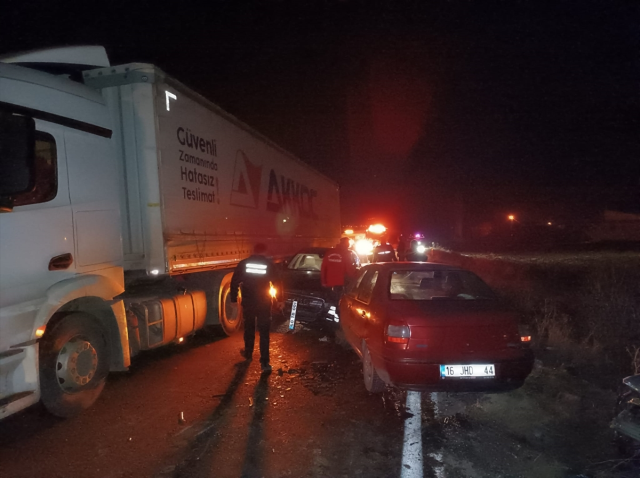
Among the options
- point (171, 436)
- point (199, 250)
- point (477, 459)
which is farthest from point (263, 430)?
point (199, 250)

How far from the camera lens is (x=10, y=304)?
162 inches

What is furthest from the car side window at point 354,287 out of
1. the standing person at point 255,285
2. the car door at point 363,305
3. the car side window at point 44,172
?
the car side window at point 44,172

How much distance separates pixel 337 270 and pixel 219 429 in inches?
186

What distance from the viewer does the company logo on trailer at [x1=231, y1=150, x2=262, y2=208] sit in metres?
8.75

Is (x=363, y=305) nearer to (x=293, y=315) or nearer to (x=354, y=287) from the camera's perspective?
(x=354, y=287)

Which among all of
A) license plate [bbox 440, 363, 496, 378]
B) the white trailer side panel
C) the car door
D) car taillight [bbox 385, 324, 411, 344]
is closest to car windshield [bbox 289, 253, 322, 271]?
the white trailer side panel

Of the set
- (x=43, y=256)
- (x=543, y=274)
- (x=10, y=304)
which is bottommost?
(x=543, y=274)

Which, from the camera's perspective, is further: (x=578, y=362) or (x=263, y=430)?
(x=578, y=362)

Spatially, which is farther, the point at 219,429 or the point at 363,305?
the point at 363,305

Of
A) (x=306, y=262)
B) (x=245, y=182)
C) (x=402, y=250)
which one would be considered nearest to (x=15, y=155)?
(x=245, y=182)

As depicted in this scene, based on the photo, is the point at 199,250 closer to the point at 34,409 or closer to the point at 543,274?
the point at 34,409

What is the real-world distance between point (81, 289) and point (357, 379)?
3.31 meters

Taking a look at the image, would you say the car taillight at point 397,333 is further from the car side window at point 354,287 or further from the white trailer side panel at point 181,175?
the white trailer side panel at point 181,175

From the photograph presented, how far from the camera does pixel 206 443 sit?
420cm
